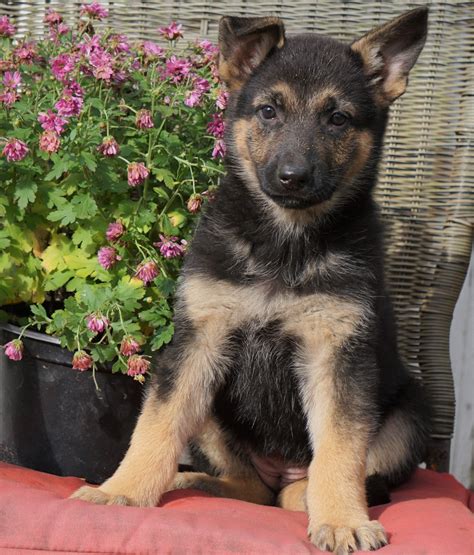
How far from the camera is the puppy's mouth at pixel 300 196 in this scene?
3.38 m

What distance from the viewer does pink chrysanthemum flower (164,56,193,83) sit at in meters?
4.06

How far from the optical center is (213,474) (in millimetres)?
3965

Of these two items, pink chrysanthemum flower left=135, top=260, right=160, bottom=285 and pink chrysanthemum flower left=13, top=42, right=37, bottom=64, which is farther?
pink chrysanthemum flower left=13, top=42, right=37, bottom=64

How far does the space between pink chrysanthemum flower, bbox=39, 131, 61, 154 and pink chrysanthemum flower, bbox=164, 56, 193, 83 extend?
2.09ft

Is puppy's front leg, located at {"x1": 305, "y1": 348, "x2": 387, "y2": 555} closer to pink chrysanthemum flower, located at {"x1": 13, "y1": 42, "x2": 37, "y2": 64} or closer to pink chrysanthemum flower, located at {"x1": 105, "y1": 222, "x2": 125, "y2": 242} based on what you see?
pink chrysanthemum flower, located at {"x1": 105, "y1": 222, "x2": 125, "y2": 242}

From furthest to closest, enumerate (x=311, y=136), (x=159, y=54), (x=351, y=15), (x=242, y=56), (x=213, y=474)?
(x=351, y=15), (x=159, y=54), (x=213, y=474), (x=242, y=56), (x=311, y=136)

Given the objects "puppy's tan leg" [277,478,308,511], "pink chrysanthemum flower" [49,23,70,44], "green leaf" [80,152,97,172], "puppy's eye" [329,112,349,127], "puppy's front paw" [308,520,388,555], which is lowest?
"puppy's tan leg" [277,478,308,511]

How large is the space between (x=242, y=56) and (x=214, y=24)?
4.06ft

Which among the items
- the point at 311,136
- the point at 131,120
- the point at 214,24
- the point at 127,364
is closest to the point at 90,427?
the point at 127,364

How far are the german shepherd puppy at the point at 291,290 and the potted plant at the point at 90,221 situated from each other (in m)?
0.36

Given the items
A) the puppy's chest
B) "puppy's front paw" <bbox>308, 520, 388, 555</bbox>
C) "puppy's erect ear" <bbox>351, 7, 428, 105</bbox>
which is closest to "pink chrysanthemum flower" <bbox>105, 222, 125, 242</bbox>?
the puppy's chest

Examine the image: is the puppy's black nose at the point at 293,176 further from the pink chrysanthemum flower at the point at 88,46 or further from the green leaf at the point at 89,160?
the pink chrysanthemum flower at the point at 88,46

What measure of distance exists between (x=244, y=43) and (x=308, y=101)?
37 centimetres

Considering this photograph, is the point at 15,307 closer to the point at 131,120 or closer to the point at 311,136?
the point at 131,120
